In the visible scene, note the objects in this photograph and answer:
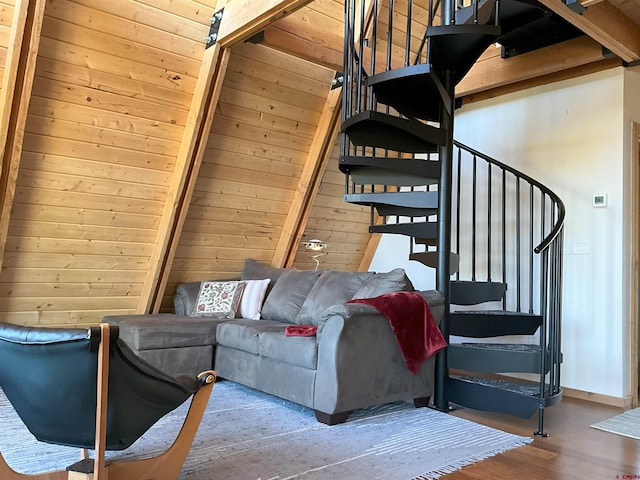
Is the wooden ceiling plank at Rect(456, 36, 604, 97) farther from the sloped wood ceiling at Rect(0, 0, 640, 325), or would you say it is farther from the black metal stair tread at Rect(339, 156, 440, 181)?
the black metal stair tread at Rect(339, 156, 440, 181)

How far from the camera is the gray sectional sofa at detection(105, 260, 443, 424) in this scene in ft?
9.87

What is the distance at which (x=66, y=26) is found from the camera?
10.6 feet

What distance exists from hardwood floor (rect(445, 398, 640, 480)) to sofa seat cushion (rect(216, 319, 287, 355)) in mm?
1328

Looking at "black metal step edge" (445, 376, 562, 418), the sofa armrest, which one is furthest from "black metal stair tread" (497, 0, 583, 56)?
"black metal step edge" (445, 376, 562, 418)

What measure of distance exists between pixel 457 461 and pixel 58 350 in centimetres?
177

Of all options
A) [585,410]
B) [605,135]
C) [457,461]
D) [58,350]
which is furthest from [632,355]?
[58,350]

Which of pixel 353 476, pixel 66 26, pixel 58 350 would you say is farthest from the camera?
pixel 66 26

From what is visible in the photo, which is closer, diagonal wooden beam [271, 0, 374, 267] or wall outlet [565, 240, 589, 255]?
wall outlet [565, 240, 589, 255]

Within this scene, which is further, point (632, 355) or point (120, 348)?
point (632, 355)

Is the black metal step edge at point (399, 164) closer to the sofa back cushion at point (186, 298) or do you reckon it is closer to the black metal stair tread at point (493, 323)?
the black metal stair tread at point (493, 323)

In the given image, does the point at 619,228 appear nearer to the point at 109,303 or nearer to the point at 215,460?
the point at 215,460

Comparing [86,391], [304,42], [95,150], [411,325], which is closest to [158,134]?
[95,150]

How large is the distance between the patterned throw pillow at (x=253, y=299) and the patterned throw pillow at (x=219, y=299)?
0.05 meters

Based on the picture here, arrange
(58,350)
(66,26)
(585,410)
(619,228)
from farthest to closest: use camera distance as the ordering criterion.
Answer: (619,228) → (585,410) → (66,26) → (58,350)
